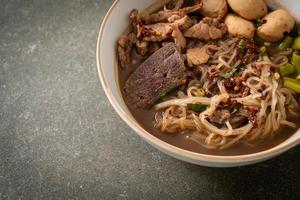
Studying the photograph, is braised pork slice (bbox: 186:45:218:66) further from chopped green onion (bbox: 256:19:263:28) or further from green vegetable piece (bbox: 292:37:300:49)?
green vegetable piece (bbox: 292:37:300:49)

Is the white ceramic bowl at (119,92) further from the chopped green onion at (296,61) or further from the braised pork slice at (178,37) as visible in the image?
the chopped green onion at (296,61)

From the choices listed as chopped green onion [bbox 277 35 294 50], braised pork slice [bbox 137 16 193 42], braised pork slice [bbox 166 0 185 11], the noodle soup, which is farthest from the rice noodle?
braised pork slice [bbox 166 0 185 11]

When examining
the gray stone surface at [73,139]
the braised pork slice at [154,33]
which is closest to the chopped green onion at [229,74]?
the braised pork slice at [154,33]

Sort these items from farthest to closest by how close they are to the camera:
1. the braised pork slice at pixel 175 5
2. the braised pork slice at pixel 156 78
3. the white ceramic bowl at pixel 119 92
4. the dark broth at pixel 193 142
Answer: the braised pork slice at pixel 175 5
the braised pork slice at pixel 156 78
the dark broth at pixel 193 142
the white ceramic bowl at pixel 119 92

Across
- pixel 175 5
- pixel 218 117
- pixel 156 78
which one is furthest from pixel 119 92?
pixel 175 5

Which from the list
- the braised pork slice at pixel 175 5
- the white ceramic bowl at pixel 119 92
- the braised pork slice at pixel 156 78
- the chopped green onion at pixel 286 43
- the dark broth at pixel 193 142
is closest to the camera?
the white ceramic bowl at pixel 119 92

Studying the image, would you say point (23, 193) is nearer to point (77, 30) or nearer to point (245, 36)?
point (77, 30)

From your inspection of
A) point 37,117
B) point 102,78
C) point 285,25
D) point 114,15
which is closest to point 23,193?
point 37,117
